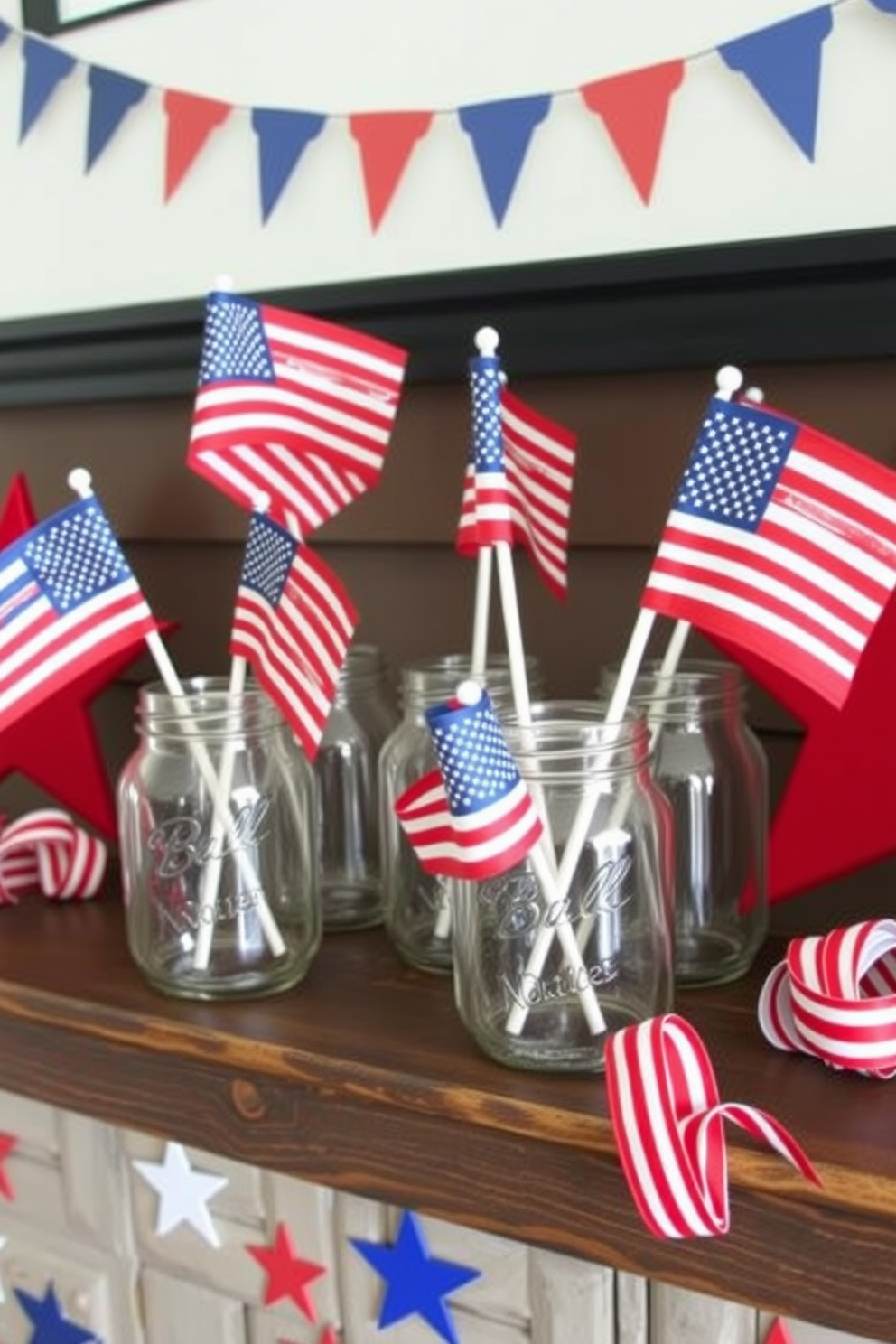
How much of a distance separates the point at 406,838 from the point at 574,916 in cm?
20

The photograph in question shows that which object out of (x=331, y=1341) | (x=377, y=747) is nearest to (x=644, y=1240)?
(x=331, y=1341)

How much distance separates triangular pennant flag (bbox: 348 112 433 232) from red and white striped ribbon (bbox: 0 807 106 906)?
0.55 metres

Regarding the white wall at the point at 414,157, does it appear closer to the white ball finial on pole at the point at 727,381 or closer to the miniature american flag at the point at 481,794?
the white ball finial on pole at the point at 727,381

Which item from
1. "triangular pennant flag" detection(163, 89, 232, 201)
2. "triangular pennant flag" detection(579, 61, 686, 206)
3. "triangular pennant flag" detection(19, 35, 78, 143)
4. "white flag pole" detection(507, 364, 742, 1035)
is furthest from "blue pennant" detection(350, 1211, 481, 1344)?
"triangular pennant flag" detection(19, 35, 78, 143)

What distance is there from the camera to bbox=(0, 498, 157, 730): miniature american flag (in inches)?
33.2

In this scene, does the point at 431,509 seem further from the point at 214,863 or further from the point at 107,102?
the point at 107,102

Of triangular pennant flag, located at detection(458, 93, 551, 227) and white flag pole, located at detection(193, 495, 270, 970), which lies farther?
triangular pennant flag, located at detection(458, 93, 551, 227)

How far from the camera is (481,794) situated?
0.64 m

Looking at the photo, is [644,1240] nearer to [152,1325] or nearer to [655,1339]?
[655,1339]

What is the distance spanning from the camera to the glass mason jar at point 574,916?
28.9 inches

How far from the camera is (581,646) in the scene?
1.05 meters

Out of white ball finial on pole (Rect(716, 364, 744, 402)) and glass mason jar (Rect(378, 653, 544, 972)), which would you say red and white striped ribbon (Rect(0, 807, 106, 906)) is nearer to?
glass mason jar (Rect(378, 653, 544, 972))

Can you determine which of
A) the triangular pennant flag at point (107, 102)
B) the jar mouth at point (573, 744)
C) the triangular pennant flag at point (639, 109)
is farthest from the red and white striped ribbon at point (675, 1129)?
the triangular pennant flag at point (107, 102)

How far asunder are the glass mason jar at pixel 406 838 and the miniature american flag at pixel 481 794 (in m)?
0.23
